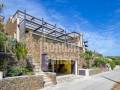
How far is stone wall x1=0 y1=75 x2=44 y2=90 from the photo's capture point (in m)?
12.6

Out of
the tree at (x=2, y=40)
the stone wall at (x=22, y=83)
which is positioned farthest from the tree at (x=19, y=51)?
the stone wall at (x=22, y=83)

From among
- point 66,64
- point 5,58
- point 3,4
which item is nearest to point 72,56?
point 66,64

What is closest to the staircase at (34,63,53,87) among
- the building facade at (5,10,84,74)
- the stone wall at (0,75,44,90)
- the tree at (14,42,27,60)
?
the building facade at (5,10,84,74)

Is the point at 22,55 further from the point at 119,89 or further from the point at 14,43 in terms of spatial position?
the point at 119,89

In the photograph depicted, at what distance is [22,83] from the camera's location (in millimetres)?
14055

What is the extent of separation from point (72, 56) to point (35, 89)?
12.2 metres

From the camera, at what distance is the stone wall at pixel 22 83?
498 inches

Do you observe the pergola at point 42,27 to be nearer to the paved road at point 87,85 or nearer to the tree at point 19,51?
the tree at point 19,51

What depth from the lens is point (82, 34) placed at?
109 ft

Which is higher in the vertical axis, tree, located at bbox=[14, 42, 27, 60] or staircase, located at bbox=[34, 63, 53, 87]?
tree, located at bbox=[14, 42, 27, 60]

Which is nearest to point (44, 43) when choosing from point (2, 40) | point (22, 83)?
point (2, 40)

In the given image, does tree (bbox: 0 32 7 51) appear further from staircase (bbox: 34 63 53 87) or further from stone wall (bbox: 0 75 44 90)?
staircase (bbox: 34 63 53 87)

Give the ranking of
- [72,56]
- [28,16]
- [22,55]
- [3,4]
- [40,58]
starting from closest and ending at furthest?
[3,4]
[22,55]
[40,58]
[28,16]
[72,56]

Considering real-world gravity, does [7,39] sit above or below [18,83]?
above
